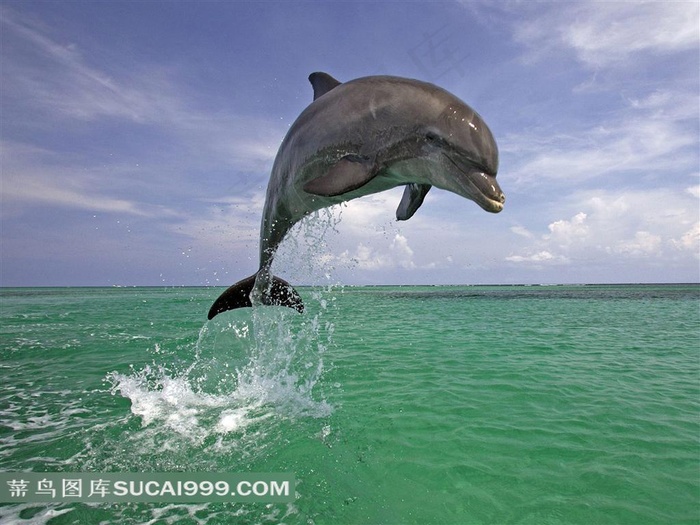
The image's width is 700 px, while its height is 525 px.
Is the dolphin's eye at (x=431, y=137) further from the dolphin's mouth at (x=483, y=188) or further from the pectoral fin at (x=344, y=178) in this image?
the pectoral fin at (x=344, y=178)

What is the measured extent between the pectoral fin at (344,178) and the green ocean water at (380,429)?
2.85m

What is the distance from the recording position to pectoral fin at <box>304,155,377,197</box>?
13.6ft

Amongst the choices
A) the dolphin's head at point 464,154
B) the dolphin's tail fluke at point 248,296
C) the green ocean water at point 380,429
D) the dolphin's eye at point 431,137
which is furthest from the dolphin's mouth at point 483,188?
the dolphin's tail fluke at point 248,296

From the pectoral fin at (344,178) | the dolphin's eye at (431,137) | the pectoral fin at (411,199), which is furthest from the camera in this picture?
the pectoral fin at (411,199)

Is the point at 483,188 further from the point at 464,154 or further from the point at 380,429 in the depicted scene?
the point at 380,429

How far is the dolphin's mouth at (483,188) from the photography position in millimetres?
3666

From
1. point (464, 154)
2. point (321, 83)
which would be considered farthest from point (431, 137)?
point (321, 83)

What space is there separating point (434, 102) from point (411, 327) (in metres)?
15.5

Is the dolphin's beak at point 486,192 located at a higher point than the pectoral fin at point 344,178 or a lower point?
lower

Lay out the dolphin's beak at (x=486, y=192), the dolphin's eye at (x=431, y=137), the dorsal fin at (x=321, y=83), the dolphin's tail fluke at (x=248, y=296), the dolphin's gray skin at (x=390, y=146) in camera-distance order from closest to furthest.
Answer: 1. the dolphin's beak at (x=486, y=192)
2. the dolphin's gray skin at (x=390, y=146)
3. the dolphin's eye at (x=431, y=137)
4. the dorsal fin at (x=321, y=83)
5. the dolphin's tail fluke at (x=248, y=296)

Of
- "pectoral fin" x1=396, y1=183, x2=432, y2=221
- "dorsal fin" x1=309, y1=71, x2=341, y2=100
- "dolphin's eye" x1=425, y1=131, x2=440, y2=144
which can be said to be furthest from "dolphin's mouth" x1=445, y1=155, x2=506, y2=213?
"dorsal fin" x1=309, y1=71, x2=341, y2=100

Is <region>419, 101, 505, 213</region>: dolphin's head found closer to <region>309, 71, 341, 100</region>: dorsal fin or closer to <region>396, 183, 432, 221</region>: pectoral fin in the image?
<region>396, 183, 432, 221</region>: pectoral fin

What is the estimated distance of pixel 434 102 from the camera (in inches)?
162

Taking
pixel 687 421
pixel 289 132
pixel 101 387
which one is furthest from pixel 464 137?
pixel 101 387
